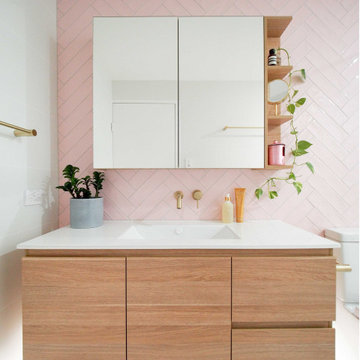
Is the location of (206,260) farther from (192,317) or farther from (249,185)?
(249,185)

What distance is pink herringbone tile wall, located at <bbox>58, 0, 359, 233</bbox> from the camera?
150 cm

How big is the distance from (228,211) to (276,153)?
444 mm

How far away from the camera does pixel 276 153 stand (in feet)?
4.51

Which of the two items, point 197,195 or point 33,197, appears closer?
point 33,197

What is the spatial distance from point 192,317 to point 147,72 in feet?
4.27

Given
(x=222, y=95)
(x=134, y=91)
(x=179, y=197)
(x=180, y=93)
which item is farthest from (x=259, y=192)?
(x=134, y=91)

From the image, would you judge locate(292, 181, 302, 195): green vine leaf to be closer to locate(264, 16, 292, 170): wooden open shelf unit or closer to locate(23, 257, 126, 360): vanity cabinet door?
locate(264, 16, 292, 170): wooden open shelf unit

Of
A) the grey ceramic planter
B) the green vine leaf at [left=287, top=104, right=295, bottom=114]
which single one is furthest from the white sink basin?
the green vine leaf at [left=287, top=104, right=295, bottom=114]

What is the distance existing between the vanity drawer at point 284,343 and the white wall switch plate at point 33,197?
118 centimetres

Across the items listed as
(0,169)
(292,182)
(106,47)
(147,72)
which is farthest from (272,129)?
(0,169)

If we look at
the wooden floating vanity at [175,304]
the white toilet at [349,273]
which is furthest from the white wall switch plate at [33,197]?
the white toilet at [349,273]

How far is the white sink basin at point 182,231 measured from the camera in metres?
1.36

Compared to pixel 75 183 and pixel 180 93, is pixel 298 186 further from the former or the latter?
pixel 75 183

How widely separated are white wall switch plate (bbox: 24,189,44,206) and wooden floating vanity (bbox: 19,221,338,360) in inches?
13.8
